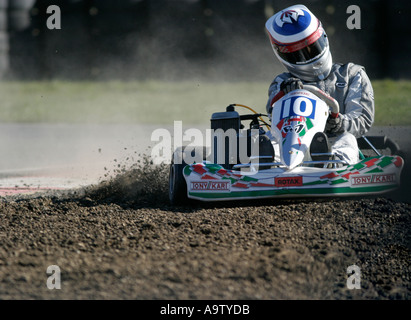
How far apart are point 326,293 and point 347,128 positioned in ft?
6.84

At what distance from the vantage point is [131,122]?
11523mm

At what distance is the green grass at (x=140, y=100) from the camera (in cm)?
1149

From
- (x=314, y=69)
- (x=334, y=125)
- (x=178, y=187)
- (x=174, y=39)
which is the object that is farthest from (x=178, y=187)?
(x=174, y=39)

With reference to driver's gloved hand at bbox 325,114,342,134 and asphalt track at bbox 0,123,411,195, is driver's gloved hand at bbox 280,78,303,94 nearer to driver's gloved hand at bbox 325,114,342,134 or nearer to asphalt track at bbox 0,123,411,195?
driver's gloved hand at bbox 325,114,342,134

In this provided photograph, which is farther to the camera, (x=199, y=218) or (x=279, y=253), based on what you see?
(x=199, y=218)

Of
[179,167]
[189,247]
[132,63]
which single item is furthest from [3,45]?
[189,247]

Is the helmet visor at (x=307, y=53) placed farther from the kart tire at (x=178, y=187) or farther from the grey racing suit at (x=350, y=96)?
the kart tire at (x=178, y=187)

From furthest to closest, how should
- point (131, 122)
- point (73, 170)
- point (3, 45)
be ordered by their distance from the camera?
point (3, 45) → point (131, 122) → point (73, 170)

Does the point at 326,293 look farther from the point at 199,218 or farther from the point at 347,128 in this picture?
the point at 347,128

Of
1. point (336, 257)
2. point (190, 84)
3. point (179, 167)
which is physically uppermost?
point (190, 84)

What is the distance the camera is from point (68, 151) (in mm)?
8750

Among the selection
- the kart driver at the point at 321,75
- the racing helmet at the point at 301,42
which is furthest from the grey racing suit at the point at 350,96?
the racing helmet at the point at 301,42
